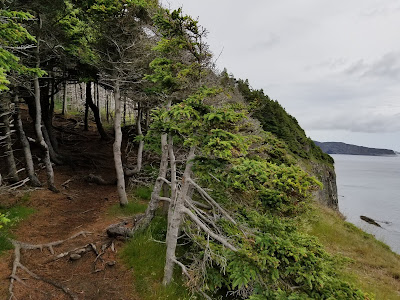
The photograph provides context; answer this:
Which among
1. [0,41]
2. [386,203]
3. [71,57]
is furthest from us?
[386,203]

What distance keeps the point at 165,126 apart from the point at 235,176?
2042mm

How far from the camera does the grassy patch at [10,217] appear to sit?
7.89 metres

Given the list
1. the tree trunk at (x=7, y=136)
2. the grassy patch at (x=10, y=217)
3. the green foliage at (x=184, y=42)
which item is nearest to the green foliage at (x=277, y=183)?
the green foliage at (x=184, y=42)

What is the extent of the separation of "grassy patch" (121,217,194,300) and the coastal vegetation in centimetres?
3

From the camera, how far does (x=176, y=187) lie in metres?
7.77

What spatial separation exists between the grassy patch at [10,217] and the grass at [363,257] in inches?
401

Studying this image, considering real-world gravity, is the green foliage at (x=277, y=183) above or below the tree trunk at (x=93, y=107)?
below

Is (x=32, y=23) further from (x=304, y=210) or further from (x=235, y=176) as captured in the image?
(x=304, y=210)

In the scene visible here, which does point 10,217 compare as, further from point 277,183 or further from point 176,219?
point 277,183

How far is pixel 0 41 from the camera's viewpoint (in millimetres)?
6938

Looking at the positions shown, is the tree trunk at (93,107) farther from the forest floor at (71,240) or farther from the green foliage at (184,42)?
the green foliage at (184,42)

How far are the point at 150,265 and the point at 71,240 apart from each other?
11.1 feet

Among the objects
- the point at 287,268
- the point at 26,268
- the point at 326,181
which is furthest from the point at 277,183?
the point at 326,181

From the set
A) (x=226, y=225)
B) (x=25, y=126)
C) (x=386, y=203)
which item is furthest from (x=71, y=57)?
(x=386, y=203)
